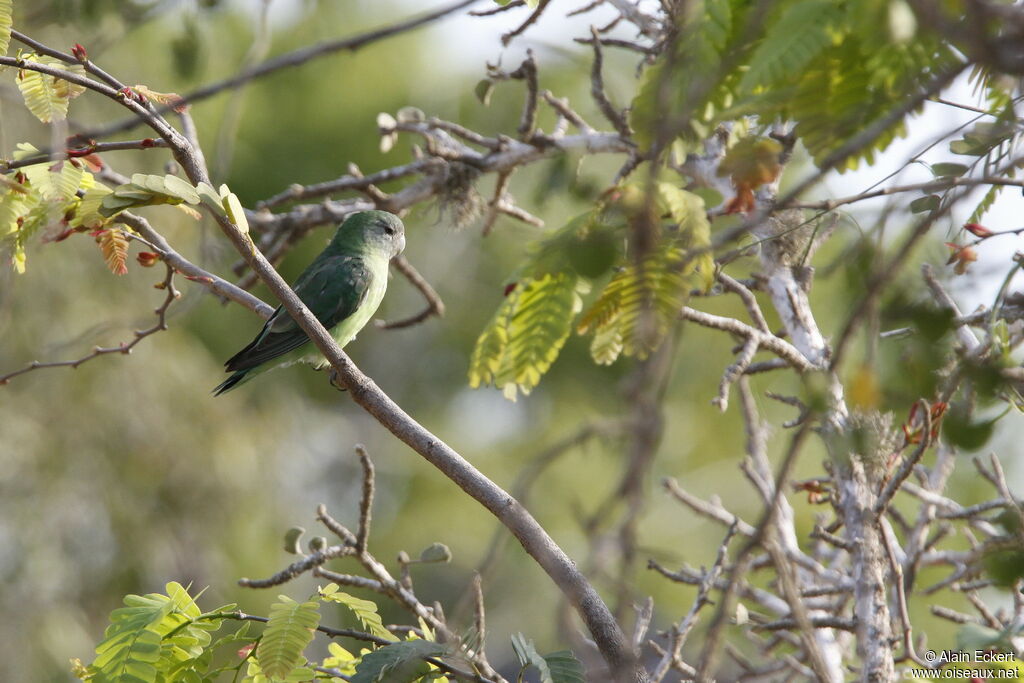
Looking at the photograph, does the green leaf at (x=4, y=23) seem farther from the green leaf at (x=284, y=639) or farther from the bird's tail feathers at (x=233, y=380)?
the bird's tail feathers at (x=233, y=380)

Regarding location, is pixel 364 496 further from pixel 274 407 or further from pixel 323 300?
pixel 274 407

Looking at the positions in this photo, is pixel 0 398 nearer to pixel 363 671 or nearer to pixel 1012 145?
pixel 363 671

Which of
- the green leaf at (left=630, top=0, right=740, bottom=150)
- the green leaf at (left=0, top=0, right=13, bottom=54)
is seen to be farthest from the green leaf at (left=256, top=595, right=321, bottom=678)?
the green leaf at (left=0, top=0, right=13, bottom=54)

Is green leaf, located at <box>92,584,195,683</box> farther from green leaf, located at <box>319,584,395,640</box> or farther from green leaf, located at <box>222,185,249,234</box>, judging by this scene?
green leaf, located at <box>222,185,249,234</box>

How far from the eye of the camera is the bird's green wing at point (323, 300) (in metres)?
3.96

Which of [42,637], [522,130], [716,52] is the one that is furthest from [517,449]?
[716,52]

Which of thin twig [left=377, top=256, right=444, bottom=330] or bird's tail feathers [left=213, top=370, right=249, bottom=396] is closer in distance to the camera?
thin twig [left=377, top=256, right=444, bottom=330]

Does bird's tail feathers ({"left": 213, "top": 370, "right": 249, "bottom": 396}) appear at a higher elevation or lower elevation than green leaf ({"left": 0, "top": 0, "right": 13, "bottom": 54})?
lower

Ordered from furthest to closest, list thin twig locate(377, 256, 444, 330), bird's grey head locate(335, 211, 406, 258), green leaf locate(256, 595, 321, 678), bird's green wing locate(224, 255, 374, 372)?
bird's grey head locate(335, 211, 406, 258) < bird's green wing locate(224, 255, 374, 372) < thin twig locate(377, 256, 444, 330) < green leaf locate(256, 595, 321, 678)

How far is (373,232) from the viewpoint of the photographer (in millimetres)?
4512

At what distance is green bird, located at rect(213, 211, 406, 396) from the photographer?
3977 millimetres

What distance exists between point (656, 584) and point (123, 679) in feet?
30.0

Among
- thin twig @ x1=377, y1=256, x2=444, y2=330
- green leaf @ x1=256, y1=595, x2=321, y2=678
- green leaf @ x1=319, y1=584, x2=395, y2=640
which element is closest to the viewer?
green leaf @ x1=256, y1=595, x2=321, y2=678

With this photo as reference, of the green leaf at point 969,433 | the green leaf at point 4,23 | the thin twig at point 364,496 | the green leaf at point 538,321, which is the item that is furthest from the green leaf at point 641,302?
the green leaf at point 4,23
